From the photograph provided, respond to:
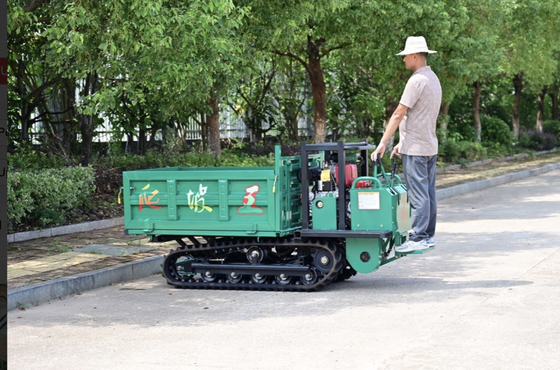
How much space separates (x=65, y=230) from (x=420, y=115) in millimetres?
6159

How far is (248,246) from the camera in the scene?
8398mm

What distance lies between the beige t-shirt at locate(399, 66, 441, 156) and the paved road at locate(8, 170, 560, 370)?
1421mm

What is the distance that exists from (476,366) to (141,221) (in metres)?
4.39

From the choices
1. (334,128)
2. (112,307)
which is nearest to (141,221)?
(112,307)

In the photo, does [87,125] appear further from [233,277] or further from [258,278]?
[258,278]

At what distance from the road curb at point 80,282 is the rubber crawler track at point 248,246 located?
26.5 inches

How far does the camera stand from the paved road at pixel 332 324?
18.3 ft

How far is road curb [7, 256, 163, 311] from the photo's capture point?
25.2 ft

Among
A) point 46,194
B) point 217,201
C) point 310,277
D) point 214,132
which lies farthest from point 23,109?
point 310,277

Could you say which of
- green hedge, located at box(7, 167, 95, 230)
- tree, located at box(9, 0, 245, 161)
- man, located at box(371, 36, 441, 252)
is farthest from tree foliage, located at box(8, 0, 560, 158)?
man, located at box(371, 36, 441, 252)

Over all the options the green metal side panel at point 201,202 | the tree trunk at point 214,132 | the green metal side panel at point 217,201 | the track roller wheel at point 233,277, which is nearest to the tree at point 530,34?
the tree trunk at point 214,132

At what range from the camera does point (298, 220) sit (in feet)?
27.7

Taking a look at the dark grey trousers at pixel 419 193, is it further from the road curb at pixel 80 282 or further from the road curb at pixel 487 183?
the road curb at pixel 487 183

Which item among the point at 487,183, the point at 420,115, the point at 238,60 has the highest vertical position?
the point at 238,60
